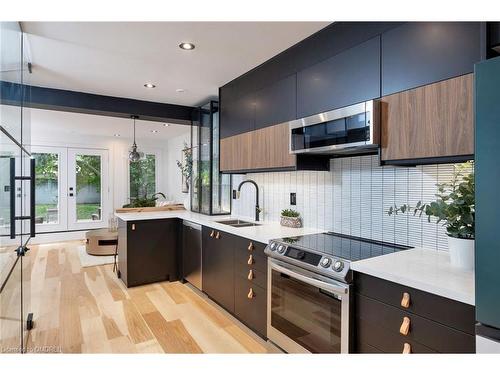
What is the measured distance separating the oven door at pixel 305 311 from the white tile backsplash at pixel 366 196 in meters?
0.67

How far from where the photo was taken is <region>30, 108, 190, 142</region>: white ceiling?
5115 mm

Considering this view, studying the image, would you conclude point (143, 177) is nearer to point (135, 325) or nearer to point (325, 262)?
point (135, 325)

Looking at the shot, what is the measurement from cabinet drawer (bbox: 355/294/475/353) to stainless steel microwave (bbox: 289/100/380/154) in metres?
0.91

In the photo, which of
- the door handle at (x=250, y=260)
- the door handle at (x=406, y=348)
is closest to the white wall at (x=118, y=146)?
the door handle at (x=250, y=260)

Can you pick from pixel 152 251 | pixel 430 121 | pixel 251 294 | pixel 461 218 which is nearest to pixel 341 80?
pixel 430 121

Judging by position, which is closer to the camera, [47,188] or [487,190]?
[487,190]

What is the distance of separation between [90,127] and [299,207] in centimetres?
501

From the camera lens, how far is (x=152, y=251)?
3.75m

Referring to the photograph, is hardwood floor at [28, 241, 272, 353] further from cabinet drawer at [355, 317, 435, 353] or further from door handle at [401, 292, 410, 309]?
door handle at [401, 292, 410, 309]

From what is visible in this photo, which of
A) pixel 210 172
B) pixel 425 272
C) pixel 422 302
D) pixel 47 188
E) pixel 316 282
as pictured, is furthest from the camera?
pixel 47 188

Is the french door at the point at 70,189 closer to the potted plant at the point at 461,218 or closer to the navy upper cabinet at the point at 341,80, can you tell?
the navy upper cabinet at the point at 341,80

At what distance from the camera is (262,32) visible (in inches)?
89.3

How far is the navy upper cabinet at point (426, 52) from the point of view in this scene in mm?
1433
